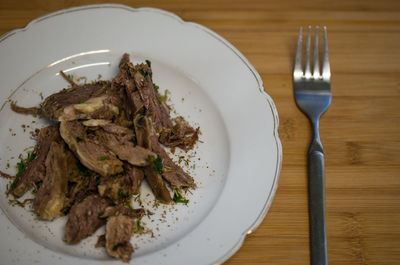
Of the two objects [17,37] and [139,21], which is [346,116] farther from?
[17,37]

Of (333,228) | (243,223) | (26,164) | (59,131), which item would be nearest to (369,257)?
(333,228)

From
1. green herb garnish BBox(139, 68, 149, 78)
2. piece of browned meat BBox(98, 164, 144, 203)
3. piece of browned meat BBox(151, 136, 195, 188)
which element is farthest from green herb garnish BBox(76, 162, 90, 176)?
green herb garnish BBox(139, 68, 149, 78)

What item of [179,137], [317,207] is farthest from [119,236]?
[317,207]

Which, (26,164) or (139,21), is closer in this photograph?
(26,164)

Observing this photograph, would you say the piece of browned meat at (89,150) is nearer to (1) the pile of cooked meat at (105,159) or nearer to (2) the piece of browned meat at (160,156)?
(1) the pile of cooked meat at (105,159)

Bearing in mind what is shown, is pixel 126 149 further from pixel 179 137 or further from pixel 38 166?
pixel 38 166

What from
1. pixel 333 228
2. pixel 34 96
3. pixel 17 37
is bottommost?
pixel 333 228

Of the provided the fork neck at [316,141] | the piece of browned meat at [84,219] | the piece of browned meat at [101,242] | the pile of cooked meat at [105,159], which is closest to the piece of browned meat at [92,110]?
the pile of cooked meat at [105,159]
